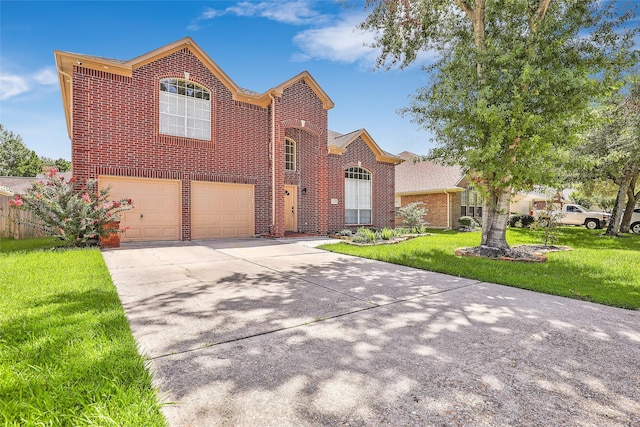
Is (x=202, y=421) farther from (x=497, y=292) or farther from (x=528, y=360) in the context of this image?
(x=497, y=292)

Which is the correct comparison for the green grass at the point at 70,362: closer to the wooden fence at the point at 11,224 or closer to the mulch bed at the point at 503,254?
the mulch bed at the point at 503,254

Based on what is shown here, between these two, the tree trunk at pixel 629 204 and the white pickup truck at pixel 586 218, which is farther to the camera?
the white pickup truck at pixel 586 218

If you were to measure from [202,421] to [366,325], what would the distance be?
204 cm

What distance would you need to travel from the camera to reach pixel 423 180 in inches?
910

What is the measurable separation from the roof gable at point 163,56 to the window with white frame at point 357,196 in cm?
397

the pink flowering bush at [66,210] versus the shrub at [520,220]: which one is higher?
the pink flowering bush at [66,210]

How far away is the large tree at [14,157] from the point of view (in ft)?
132

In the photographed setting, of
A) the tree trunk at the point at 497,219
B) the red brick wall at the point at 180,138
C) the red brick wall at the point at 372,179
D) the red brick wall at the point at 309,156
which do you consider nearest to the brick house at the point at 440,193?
the red brick wall at the point at 372,179

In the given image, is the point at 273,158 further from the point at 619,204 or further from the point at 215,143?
the point at 619,204

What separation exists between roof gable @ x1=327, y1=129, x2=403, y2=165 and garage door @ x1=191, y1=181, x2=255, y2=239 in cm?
512

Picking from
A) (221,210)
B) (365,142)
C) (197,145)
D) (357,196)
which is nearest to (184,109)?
(197,145)

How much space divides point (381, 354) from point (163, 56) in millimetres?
12732

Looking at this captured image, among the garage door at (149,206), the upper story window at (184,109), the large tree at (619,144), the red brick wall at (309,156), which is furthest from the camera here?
the red brick wall at (309,156)

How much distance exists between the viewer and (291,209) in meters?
15.4
